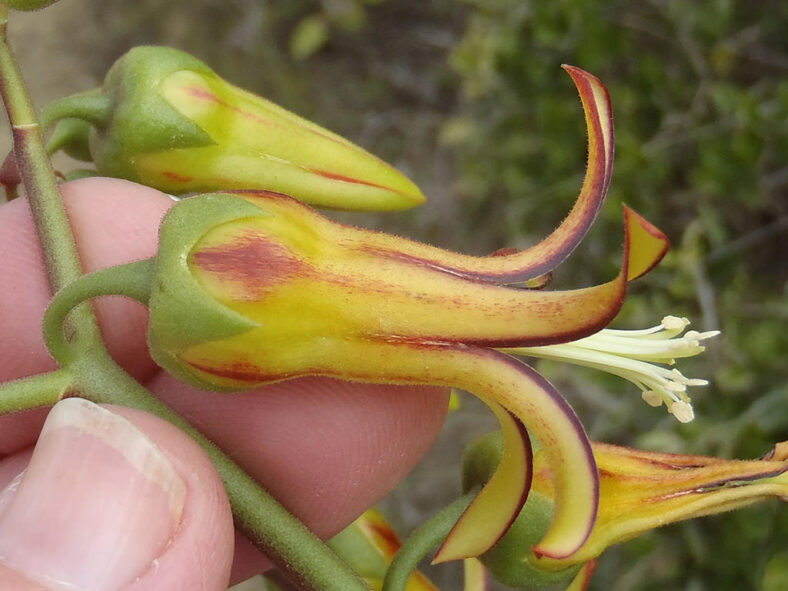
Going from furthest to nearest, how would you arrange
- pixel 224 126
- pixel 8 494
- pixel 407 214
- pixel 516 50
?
pixel 407 214, pixel 516 50, pixel 224 126, pixel 8 494

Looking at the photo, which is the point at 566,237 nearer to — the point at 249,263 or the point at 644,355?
the point at 644,355

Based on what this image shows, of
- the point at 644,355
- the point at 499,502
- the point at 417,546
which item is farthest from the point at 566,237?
the point at 417,546

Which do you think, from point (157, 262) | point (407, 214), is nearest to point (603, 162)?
point (157, 262)

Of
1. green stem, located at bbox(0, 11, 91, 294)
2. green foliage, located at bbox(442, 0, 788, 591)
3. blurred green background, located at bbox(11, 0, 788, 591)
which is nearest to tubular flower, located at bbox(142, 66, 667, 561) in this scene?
green stem, located at bbox(0, 11, 91, 294)

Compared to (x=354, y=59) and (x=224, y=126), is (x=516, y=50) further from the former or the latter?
(x=224, y=126)

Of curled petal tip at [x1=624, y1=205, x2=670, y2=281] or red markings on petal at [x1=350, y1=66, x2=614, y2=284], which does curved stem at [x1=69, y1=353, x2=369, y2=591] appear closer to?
red markings on petal at [x1=350, y1=66, x2=614, y2=284]

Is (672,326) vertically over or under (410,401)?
over
